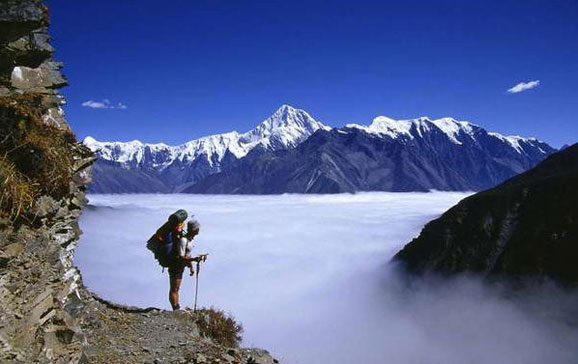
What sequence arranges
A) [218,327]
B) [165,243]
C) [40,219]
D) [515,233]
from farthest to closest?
1. [515,233]
2. [218,327]
3. [165,243]
4. [40,219]

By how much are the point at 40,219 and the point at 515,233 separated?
16344cm

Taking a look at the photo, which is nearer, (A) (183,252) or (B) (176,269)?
(A) (183,252)

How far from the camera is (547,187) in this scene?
15212 cm

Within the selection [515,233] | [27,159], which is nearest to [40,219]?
[27,159]

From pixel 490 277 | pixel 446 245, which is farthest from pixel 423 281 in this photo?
pixel 490 277

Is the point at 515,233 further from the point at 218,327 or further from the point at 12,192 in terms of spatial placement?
the point at 12,192

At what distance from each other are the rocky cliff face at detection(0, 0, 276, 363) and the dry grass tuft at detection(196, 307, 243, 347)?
3.71 meters

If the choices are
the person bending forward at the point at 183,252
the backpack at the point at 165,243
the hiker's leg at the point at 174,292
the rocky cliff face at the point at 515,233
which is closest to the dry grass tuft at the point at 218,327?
the hiker's leg at the point at 174,292

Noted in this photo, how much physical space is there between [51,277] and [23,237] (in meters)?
1.18

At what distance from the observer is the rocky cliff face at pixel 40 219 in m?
10.0

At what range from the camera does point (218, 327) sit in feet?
68.6

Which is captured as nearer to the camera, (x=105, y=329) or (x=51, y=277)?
(x=51, y=277)

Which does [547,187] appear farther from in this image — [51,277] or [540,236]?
[51,277]

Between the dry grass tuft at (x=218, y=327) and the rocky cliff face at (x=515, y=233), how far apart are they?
14291 centimetres
